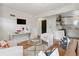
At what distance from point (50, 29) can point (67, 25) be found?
28 cm

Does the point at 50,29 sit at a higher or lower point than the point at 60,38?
higher

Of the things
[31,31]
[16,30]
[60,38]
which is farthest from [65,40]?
[16,30]

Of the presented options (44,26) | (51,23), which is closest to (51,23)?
(51,23)

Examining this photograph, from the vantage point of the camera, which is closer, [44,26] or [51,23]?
[44,26]

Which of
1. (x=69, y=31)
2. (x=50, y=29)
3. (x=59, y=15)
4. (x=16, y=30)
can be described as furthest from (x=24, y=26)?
(x=69, y=31)

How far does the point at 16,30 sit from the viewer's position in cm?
200

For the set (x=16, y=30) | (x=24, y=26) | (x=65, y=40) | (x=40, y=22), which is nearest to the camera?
(x=65, y=40)

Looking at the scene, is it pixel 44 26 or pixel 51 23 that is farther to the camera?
pixel 51 23

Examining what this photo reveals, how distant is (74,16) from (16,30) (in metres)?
1.19

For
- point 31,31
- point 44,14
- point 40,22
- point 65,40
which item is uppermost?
point 44,14

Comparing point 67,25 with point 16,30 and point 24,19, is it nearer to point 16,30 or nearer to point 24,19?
point 24,19

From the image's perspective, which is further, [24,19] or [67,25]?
[24,19]

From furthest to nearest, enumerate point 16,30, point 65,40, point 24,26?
point 16,30 → point 24,26 → point 65,40

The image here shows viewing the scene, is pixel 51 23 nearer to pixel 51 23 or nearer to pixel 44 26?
pixel 51 23
